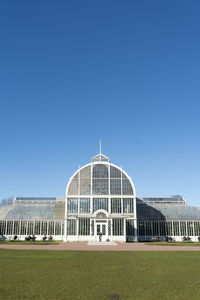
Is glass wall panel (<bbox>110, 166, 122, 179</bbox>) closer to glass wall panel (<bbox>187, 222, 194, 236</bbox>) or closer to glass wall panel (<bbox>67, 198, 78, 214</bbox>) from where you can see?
glass wall panel (<bbox>67, 198, 78, 214</bbox>)

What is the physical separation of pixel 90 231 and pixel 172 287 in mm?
40967

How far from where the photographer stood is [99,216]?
169 ft

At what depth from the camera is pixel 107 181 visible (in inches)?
2137

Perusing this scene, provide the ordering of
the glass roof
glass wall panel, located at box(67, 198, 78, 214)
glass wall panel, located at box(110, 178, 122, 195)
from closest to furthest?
glass wall panel, located at box(67, 198, 78, 214) → glass wall panel, located at box(110, 178, 122, 195) → the glass roof

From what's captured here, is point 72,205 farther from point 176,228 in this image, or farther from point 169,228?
point 176,228

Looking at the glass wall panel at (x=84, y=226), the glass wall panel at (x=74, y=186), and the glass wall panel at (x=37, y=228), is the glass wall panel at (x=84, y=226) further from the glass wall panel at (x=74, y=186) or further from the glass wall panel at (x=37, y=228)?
the glass wall panel at (x=37, y=228)

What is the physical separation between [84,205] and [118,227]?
820 centimetres

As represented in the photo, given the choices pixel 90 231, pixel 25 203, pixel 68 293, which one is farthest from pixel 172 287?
pixel 25 203

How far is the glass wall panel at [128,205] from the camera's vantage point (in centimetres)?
5278

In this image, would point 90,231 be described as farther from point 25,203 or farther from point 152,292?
point 152,292

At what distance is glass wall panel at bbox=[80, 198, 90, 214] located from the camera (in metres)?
53.0

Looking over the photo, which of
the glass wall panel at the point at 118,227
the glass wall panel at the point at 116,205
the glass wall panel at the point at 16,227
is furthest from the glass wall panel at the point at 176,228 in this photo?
the glass wall panel at the point at 16,227

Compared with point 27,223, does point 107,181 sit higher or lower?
higher

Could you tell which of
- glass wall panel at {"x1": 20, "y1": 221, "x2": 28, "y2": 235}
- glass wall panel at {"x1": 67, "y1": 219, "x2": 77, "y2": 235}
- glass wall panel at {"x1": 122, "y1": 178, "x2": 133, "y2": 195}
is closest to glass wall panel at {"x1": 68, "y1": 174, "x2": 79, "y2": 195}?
glass wall panel at {"x1": 67, "y1": 219, "x2": 77, "y2": 235}
